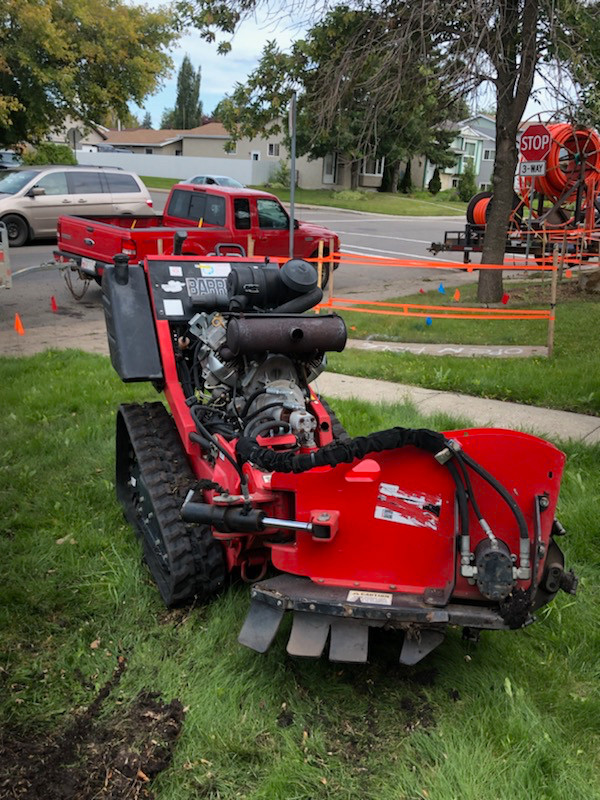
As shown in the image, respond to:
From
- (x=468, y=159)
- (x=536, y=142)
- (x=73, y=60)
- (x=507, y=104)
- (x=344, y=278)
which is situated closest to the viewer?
(x=507, y=104)

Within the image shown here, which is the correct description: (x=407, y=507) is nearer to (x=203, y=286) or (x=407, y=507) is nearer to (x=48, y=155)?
(x=203, y=286)

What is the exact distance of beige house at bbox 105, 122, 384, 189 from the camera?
50.6m

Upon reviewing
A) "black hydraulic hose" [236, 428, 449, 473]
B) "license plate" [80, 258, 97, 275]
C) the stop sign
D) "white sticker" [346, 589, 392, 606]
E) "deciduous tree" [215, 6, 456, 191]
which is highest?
"deciduous tree" [215, 6, 456, 191]

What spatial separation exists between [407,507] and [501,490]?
347mm

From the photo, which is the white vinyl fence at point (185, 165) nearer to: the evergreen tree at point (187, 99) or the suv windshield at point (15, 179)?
the suv windshield at point (15, 179)

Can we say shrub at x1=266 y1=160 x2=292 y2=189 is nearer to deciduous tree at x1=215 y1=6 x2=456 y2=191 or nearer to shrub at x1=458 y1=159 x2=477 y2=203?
shrub at x1=458 y1=159 x2=477 y2=203

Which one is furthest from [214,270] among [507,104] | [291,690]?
[507,104]

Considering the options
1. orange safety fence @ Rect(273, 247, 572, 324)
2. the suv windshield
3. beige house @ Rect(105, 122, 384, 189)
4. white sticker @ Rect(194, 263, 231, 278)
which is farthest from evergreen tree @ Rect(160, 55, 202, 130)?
white sticker @ Rect(194, 263, 231, 278)

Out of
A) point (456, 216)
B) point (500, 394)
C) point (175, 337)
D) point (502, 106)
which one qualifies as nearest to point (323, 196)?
point (456, 216)

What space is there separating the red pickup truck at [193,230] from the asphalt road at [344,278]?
0.81 meters

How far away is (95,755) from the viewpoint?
277cm

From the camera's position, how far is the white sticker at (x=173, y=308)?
4.26 metres

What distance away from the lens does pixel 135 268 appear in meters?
4.42

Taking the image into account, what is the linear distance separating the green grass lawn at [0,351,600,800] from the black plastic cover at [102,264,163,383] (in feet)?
3.20
